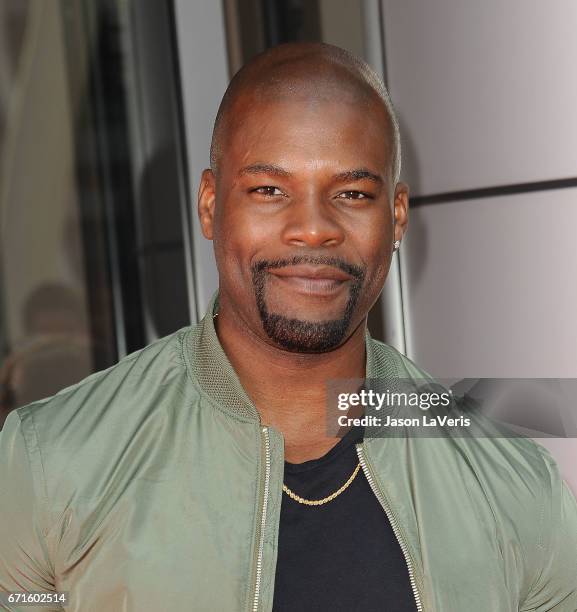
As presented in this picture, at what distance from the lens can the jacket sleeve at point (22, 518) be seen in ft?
4.01

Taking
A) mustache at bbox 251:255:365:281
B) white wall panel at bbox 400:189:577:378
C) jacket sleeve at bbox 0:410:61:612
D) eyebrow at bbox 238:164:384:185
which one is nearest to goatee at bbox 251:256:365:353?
mustache at bbox 251:255:365:281

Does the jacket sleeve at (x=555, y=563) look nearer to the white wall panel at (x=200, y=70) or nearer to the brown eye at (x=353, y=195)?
the brown eye at (x=353, y=195)

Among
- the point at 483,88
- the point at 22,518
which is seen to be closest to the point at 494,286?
the point at 483,88

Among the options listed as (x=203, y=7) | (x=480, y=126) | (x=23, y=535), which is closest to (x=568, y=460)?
(x=480, y=126)

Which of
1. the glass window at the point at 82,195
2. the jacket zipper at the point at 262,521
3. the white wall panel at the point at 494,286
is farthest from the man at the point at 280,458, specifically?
the glass window at the point at 82,195

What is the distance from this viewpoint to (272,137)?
1307mm

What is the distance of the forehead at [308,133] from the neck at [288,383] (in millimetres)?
235

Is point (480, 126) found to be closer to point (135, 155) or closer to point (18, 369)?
point (135, 155)

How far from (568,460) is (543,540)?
393 millimetres

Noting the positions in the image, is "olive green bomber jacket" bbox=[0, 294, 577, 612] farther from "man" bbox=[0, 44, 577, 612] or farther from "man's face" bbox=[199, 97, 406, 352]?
"man's face" bbox=[199, 97, 406, 352]

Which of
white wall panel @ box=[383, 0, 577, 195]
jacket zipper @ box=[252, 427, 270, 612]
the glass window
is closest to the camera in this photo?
jacket zipper @ box=[252, 427, 270, 612]

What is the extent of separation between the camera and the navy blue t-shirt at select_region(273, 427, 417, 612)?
122cm

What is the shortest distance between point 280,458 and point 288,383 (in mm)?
129

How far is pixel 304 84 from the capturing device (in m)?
1.33
